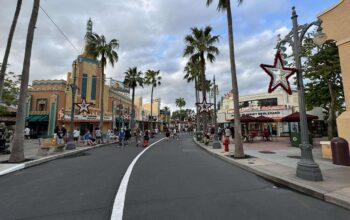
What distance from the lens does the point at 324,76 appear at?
18.3 m

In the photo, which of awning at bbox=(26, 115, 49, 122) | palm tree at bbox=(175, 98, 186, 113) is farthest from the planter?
palm tree at bbox=(175, 98, 186, 113)

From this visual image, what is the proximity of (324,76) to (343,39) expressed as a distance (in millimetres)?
8048

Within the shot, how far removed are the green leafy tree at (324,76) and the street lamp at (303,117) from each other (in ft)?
35.2

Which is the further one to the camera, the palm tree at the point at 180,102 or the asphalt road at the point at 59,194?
the palm tree at the point at 180,102

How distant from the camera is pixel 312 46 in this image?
18.4m

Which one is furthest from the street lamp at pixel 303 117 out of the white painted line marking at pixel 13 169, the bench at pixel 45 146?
the bench at pixel 45 146

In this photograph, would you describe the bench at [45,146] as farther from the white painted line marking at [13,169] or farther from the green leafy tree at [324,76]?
the green leafy tree at [324,76]

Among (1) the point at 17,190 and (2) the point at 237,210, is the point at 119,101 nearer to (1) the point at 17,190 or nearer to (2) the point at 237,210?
(1) the point at 17,190

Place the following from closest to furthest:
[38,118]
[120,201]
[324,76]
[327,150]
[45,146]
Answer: [120,201] → [327,150] → [45,146] → [324,76] → [38,118]

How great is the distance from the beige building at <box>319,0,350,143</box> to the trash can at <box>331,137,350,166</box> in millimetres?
864

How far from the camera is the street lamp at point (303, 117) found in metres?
7.26

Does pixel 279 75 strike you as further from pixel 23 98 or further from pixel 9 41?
pixel 9 41

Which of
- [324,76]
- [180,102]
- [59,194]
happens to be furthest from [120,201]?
[180,102]

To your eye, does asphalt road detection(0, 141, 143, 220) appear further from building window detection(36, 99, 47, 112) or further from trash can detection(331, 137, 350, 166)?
building window detection(36, 99, 47, 112)
